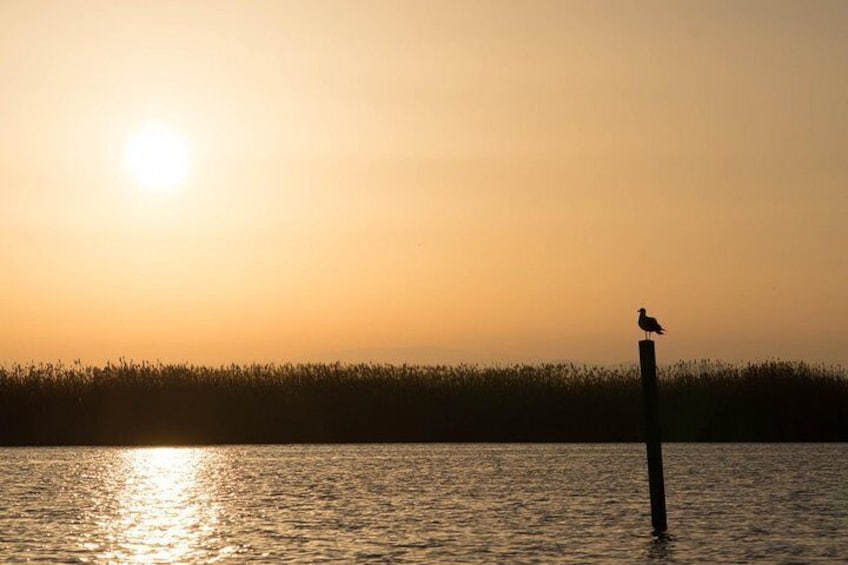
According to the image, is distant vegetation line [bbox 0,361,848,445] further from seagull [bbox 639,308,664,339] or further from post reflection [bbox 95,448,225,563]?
seagull [bbox 639,308,664,339]

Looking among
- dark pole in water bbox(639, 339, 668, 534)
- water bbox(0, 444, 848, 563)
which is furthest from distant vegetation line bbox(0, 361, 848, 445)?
dark pole in water bbox(639, 339, 668, 534)

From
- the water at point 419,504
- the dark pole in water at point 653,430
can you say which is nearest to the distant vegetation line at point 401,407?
the water at point 419,504

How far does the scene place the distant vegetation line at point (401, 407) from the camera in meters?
51.3

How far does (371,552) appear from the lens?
26.9 meters

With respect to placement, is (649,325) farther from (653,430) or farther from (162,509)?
(162,509)

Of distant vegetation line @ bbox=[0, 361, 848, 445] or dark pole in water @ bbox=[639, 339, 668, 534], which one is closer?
dark pole in water @ bbox=[639, 339, 668, 534]

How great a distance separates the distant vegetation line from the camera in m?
51.3

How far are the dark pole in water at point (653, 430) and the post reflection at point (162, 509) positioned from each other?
8880mm

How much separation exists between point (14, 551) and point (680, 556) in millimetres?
12379

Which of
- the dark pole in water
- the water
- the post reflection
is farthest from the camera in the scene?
the post reflection

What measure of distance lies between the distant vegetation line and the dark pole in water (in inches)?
874

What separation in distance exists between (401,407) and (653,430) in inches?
1003

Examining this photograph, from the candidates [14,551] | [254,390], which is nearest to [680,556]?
[14,551]

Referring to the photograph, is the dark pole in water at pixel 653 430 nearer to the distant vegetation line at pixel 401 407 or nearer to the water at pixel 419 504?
the water at pixel 419 504
